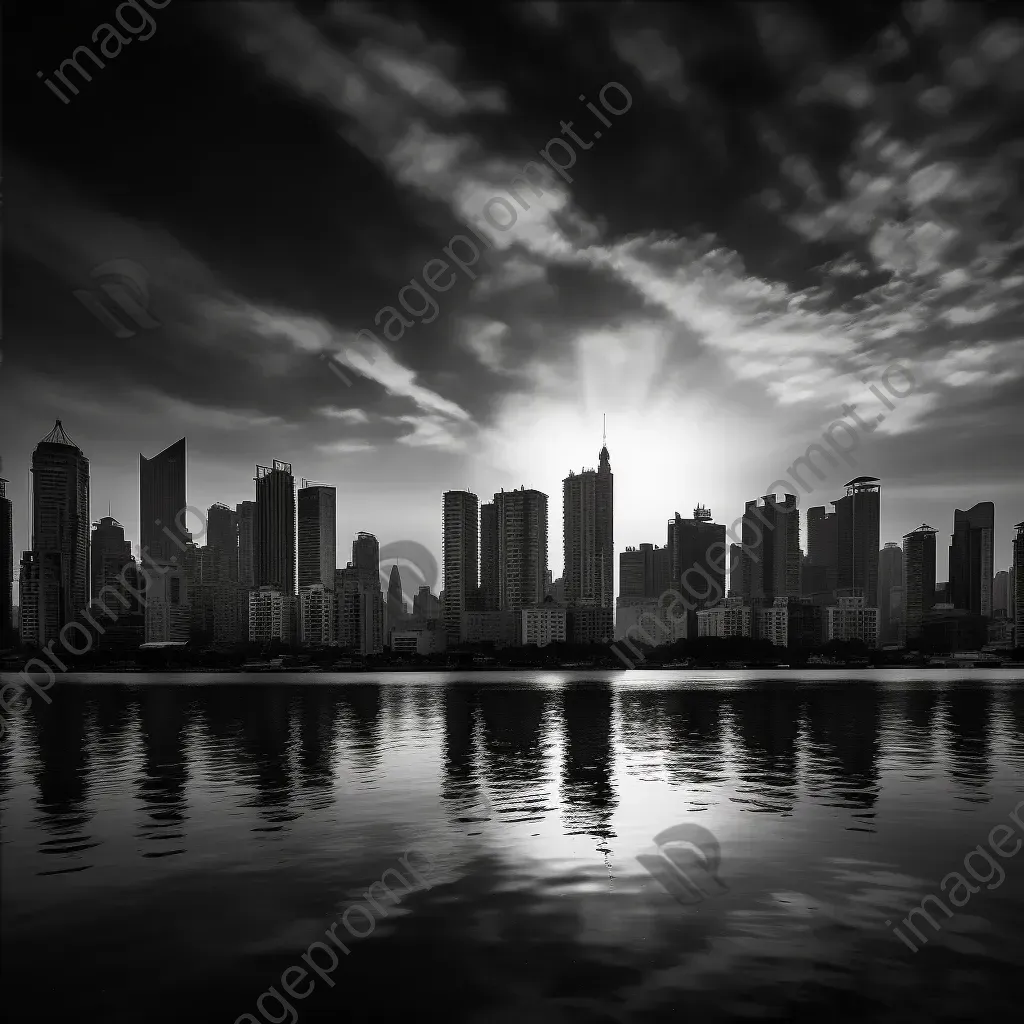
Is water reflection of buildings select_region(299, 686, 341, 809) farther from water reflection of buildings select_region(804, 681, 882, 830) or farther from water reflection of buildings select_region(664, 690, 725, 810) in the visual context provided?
water reflection of buildings select_region(804, 681, 882, 830)

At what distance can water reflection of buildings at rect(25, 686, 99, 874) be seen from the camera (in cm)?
2616

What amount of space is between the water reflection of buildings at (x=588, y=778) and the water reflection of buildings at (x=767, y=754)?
6245 mm

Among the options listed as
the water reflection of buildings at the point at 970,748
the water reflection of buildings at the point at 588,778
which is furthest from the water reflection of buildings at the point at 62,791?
the water reflection of buildings at the point at 970,748

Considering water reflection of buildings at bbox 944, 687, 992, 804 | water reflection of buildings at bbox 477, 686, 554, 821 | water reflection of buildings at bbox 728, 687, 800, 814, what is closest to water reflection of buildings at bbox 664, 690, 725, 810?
water reflection of buildings at bbox 728, 687, 800, 814

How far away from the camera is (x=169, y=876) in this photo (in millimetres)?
23641

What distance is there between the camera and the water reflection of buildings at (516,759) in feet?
110

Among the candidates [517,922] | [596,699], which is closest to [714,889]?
[517,922]

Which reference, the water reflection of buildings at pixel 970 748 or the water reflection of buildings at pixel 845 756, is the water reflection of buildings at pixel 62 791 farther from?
the water reflection of buildings at pixel 970 748

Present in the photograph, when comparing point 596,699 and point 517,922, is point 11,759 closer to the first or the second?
point 517,922

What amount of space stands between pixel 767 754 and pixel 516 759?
632 inches

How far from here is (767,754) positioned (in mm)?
50594

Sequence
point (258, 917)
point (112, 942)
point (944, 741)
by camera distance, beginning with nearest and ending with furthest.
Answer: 1. point (112, 942)
2. point (258, 917)
3. point (944, 741)

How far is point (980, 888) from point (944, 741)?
39.9 m
